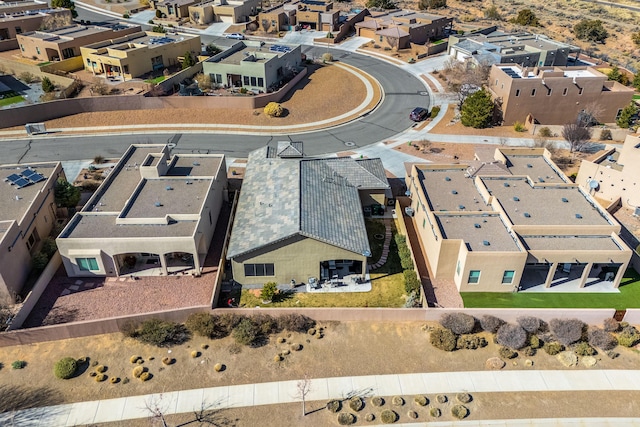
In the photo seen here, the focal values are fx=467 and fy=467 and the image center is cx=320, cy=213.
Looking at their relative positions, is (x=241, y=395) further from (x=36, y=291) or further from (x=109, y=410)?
(x=36, y=291)

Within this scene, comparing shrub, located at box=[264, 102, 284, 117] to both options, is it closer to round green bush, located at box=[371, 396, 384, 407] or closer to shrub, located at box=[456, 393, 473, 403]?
round green bush, located at box=[371, 396, 384, 407]

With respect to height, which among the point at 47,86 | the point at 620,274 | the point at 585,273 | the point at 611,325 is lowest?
the point at 611,325

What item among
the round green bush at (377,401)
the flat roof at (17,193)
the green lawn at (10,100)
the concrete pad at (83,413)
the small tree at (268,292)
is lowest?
the concrete pad at (83,413)

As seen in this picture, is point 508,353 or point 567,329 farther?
point 567,329

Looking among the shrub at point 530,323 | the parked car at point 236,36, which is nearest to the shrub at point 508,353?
the shrub at point 530,323

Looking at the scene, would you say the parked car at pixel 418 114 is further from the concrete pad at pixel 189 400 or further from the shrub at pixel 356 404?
the concrete pad at pixel 189 400

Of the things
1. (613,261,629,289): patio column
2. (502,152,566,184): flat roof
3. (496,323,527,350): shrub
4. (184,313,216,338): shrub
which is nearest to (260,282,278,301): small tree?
(184,313,216,338): shrub

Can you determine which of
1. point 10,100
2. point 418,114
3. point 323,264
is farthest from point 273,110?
point 10,100
